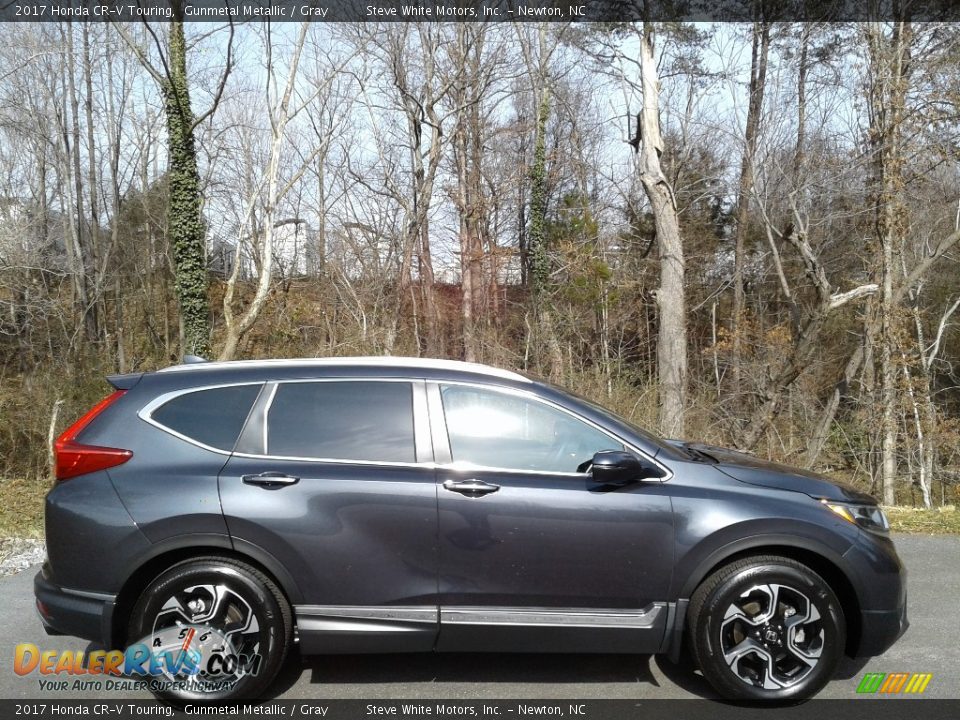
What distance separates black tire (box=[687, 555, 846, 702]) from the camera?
146 inches

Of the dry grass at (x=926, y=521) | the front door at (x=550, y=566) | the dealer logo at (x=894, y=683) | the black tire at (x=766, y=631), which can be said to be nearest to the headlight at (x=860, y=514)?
the black tire at (x=766, y=631)

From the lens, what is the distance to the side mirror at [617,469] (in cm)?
370

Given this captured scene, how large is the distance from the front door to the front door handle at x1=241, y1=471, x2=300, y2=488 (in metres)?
0.75

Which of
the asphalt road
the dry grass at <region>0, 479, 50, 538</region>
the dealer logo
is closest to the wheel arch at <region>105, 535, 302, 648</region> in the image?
the asphalt road

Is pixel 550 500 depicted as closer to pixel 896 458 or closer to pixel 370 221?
pixel 896 458

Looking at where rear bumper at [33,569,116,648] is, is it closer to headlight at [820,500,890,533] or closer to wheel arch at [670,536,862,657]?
wheel arch at [670,536,862,657]

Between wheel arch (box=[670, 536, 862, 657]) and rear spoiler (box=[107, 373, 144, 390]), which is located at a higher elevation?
rear spoiler (box=[107, 373, 144, 390])

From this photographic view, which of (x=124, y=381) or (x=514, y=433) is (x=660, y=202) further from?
(x=124, y=381)

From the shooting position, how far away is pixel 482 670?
4094mm

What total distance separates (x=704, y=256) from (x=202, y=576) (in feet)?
85.5

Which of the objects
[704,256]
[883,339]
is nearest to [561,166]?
[704,256]

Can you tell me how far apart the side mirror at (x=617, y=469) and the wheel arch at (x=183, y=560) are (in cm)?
161

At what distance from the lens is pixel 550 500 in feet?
12.2

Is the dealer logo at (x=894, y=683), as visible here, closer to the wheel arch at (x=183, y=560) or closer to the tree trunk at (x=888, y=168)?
the wheel arch at (x=183, y=560)
